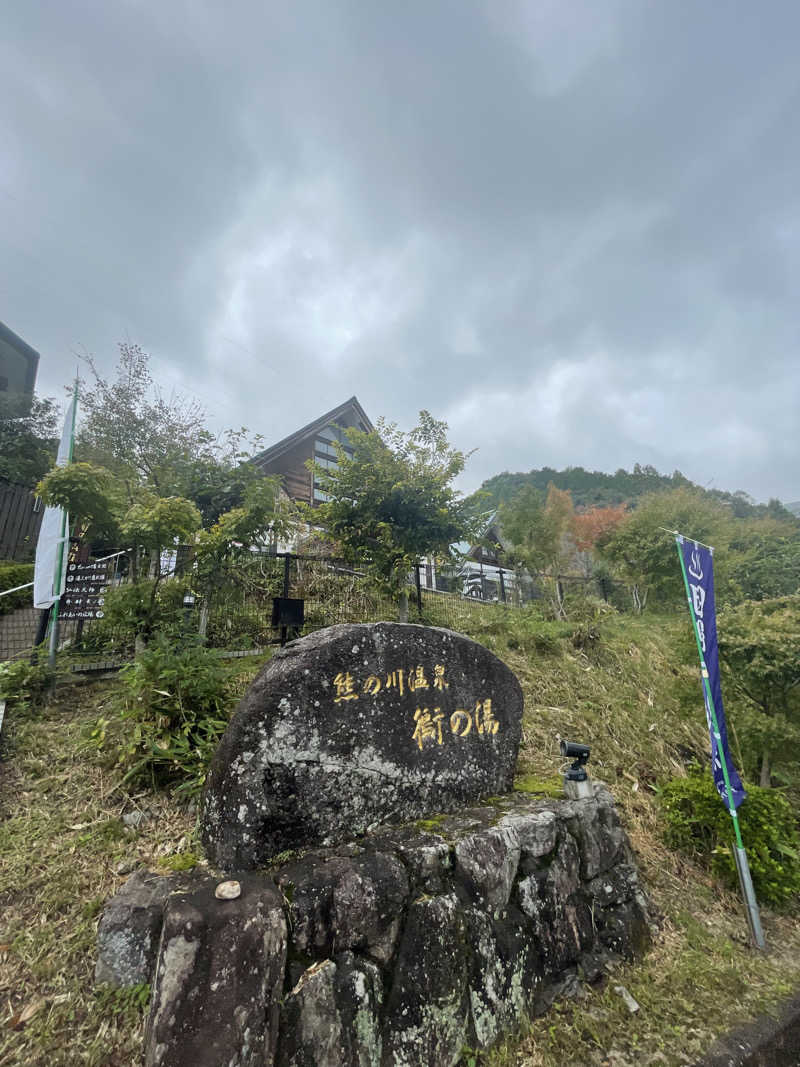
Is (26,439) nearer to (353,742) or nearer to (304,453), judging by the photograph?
(304,453)

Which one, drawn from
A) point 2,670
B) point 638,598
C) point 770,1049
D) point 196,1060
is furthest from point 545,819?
point 638,598

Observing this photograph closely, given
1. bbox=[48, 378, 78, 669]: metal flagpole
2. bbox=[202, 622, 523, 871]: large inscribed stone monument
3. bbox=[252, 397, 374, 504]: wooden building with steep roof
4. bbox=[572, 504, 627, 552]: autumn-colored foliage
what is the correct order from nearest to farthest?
bbox=[202, 622, 523, 871]: large inscribed stone monument → bbox=[48, 378, 78, 669]: metal flagpole → bbox=[252, 397, 374, 504]: wooden building with steep roof → bbox=[572, 504, 627, 552]: autumn-colored foliage

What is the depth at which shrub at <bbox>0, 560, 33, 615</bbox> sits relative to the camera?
319 inches

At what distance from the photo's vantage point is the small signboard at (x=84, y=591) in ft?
15.5

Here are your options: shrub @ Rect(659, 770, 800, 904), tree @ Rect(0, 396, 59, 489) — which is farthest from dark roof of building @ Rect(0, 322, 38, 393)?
shrub @ Rect(659, 770, 800, 904)

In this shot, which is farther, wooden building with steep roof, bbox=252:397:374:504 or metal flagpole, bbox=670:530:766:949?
wooden building with steep roof, bbox=252:397:374:504

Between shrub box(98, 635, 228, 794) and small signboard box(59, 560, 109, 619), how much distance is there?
104 cm

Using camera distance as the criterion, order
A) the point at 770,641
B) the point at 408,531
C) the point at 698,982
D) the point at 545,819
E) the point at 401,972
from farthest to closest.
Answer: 1. the point at 408,531
2. the point at 770,641
3. the point at 545,819
4. the point at 698,982
5. the point at 401,972

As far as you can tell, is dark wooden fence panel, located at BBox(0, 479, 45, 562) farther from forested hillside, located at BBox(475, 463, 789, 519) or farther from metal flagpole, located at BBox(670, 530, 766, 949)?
forested hillside, located at BBox(475, 463, 789, 519)

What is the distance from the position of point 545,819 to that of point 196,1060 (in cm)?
244

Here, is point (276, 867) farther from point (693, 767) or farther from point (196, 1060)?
point (693, 767)

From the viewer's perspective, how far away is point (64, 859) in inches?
106

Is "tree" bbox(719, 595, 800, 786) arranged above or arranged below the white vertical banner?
below

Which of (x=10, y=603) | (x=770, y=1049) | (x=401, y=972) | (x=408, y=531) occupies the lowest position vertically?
(x=770, y=1049)
